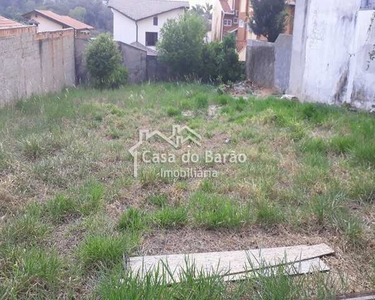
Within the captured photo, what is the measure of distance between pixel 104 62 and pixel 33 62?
2959 mm

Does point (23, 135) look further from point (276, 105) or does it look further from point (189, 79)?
point (189, 79)

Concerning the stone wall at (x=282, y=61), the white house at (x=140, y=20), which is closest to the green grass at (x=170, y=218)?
the stone wall at (x=282, y=61)

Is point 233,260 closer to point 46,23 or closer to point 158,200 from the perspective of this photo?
point 158,200

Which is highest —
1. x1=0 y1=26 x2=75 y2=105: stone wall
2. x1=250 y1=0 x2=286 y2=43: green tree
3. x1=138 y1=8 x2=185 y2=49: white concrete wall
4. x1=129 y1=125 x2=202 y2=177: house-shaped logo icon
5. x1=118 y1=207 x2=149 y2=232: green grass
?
x1=138 y1=8 x2=185 y2=49: white concrete wall

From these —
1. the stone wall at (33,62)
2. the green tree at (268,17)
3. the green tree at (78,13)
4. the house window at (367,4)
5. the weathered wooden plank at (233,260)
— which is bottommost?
the weathered wooden plank at (233,260)

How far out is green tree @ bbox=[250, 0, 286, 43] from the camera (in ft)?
52.3

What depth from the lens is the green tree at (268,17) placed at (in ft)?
52.3

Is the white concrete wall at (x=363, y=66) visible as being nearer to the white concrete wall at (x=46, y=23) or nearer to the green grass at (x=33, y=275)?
the green grass at (x=33, y=275)

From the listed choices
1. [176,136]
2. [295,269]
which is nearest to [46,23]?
[176,136]

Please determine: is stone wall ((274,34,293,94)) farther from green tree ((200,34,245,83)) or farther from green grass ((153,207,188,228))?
green grass ((153,207,188,228))

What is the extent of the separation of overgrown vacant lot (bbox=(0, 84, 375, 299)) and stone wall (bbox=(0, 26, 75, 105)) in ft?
6.48

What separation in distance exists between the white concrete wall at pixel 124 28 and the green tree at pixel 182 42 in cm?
2026

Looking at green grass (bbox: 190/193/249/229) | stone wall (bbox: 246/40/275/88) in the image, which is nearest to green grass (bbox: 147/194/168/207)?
green grass (bbox: 190/193/249/229)

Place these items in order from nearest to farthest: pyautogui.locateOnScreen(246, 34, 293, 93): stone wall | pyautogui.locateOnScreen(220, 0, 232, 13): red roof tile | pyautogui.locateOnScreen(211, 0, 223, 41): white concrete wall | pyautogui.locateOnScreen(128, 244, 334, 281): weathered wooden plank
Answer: pyautogui.locateOnScreen(128, 244, 334, 281): weathered wooden plank < pyautogui.locateOnScreen(246, 34, 293, 93): stone wall < pyautogui.locateOnScreen(220, 0, 232, 13): red roof tile < pyautogui.locateOnScreen(211, 0, 223, 41): white concrete wall
